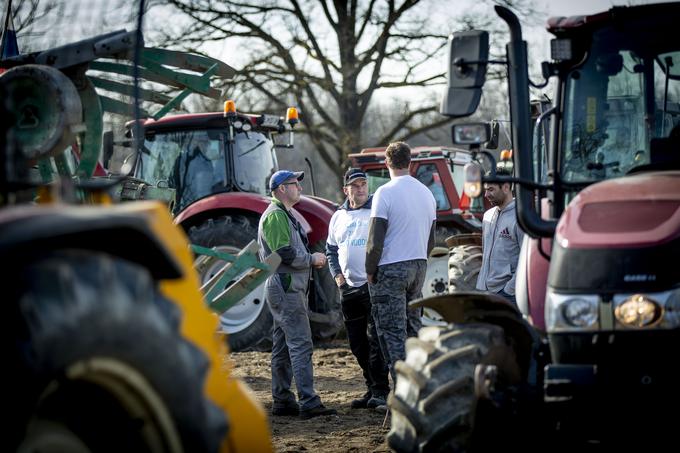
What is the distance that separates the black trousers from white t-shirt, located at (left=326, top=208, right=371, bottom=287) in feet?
0.34

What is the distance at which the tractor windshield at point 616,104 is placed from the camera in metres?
5.11

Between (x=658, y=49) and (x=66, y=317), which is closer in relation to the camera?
(x=66, y=317)

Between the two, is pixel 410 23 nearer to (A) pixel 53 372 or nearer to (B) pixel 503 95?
(B) pixel 503 95

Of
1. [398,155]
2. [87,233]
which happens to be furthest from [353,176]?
[87,233]

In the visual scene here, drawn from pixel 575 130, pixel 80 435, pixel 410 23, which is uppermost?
pixel 410 23

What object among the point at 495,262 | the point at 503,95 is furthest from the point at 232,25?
the point at 495,262

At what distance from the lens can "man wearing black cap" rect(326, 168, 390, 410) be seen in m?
8.14

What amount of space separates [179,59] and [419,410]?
174 centimetres

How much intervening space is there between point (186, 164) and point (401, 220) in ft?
16.4

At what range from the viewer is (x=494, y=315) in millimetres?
4785

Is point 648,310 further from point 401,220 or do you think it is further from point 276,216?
point 276,216

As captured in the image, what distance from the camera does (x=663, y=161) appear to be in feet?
16.4

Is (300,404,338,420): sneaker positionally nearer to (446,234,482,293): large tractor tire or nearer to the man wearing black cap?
the man wearing black cap

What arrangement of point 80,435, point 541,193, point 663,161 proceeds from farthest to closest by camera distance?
point 541,193, point 663,161, point 80,435
